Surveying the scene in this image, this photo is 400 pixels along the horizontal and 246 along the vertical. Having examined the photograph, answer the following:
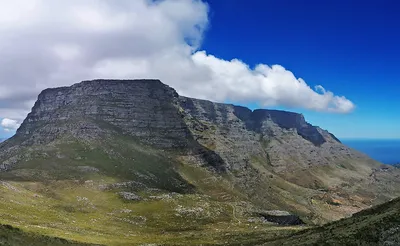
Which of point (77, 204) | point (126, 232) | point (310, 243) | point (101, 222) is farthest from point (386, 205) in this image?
point (77, 204)

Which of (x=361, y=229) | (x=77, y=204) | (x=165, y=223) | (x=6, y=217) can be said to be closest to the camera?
(x=361, y=229)

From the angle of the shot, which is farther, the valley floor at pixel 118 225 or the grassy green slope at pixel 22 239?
the valley floor at pixel 118 225

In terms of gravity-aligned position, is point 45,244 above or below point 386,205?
below

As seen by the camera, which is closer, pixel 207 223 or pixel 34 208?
pixel 34 208

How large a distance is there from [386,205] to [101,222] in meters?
120

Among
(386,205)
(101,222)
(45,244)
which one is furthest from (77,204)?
(386,205)

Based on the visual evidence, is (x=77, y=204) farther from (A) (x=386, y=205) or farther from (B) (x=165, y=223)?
(A) (x=386, y=205)

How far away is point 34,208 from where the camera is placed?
149875mm

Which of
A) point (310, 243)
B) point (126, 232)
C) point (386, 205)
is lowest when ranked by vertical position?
point (126, 232)

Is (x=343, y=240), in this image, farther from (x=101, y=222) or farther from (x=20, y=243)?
(x=101, y=222)

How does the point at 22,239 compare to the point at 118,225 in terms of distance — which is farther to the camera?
the point at 118,225

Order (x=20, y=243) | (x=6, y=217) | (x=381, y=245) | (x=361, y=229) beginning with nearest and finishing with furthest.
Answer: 1. (x=381, y=245)
2. (x=361, y=229)
3. (x=20, y=243)
4. (x=6, y=217)

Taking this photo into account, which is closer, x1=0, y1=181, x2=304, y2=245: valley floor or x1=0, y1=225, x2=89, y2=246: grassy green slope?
x1=0, y1=225, x2=89, y2=246: grassy green slope

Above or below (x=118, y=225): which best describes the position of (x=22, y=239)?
above
